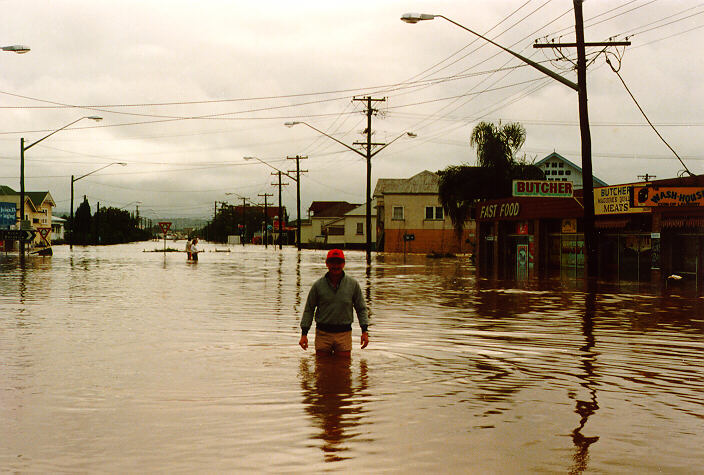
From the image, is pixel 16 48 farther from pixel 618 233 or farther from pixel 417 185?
pixel 417 185

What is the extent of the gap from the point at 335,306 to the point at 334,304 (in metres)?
0.03

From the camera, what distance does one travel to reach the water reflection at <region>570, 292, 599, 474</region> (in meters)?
6.28

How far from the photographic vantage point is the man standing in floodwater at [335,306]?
1013cm

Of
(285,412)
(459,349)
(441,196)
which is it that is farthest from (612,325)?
(441,196)

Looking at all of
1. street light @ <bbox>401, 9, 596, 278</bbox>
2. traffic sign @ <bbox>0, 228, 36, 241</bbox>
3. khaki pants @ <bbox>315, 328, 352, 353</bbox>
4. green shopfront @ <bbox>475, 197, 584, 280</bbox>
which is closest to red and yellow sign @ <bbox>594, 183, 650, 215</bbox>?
green shopfront @ <bbox>475, 197, 584, 280</bbox>

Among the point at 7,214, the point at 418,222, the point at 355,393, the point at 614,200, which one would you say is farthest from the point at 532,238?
the point at 7,214

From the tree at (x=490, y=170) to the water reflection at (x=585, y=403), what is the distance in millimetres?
45549

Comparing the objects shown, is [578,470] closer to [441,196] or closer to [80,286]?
[80,286]

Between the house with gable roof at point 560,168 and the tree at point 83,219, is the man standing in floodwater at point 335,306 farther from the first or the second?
the tree at point 83,219

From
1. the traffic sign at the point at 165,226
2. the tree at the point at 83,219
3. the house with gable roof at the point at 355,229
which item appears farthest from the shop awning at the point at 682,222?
the tree at the point at 83,219

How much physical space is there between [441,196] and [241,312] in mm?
46869

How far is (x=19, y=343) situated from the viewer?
1263 cm

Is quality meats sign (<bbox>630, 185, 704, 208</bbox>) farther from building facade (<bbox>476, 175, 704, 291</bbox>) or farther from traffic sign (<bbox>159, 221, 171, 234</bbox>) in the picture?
traffic sign (<bbox>159, 221, 171, 234</bbox>)

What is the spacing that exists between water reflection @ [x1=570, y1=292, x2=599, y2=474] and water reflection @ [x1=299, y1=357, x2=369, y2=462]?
174cm
